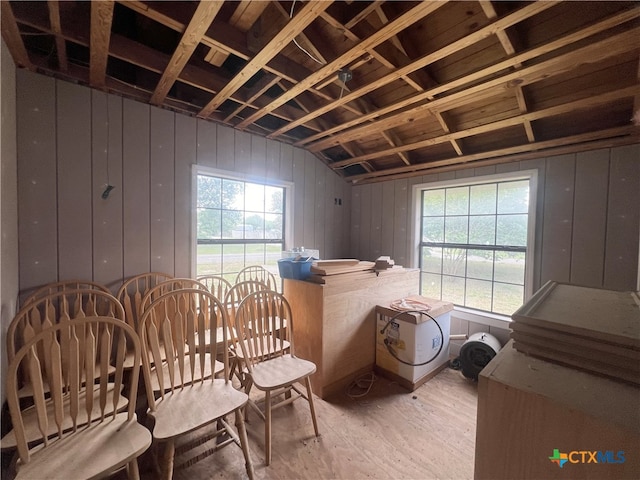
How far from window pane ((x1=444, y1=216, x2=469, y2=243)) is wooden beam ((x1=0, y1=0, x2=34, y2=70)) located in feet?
12.2

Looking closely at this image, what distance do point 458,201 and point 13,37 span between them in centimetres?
378

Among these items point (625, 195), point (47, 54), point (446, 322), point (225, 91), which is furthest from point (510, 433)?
point (47, 54)

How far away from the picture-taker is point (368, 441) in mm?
1729

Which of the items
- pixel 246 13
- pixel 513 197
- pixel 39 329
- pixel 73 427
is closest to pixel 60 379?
pixel 73 427

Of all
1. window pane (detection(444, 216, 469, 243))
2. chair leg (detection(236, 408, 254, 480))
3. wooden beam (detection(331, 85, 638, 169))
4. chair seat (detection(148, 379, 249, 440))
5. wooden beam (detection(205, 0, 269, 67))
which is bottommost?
chair leg (detection(236, 408, 254, 480))

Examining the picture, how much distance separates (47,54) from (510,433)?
3.18m

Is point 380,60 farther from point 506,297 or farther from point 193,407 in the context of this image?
point 506,297

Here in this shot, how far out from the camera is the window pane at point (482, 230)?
278 centimetres

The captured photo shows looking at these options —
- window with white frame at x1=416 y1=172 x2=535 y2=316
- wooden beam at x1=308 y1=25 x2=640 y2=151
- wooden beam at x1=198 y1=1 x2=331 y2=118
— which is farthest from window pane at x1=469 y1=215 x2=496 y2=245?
wooden beam at x1=198 y1=1 x2=331 y2=118

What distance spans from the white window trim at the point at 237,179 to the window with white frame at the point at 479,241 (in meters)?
1.65

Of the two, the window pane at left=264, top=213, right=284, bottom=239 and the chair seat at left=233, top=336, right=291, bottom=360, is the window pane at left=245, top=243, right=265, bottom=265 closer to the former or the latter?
the window pane at left=264, top=213, right=284, bottom=239

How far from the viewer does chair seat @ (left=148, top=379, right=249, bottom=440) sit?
48.1 inches

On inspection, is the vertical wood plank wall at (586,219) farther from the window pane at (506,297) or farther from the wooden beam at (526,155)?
the window pane at (506,297)

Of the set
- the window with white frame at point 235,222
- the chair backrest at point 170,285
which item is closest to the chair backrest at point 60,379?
the chair backrest at point 170,285
